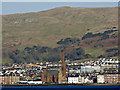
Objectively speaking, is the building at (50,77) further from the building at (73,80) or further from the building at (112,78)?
the building at (112,78)

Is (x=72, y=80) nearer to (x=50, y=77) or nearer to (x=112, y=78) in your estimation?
(x=50, y=77)

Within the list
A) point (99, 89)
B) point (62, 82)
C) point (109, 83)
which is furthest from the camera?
point (62, 82)

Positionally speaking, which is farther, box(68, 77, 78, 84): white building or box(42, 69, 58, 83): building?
box(42, 69, 58, 83): building

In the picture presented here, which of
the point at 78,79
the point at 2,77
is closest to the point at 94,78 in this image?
the point at 78,79

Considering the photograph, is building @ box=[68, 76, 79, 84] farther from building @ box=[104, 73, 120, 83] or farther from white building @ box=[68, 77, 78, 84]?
building @ box=[104, 73, 120, 83]

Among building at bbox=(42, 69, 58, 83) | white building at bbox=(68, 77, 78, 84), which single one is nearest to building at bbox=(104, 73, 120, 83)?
white building at bbox=(68, 77, 78, 84)

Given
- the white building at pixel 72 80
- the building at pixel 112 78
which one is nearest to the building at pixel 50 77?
the white building at pixel 72 80

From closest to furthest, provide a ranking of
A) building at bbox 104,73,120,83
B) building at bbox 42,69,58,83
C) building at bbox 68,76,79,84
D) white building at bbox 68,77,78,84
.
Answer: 1. building at bbox 104,73,120,83
2. building at bbox 68,76,79,84
3. white building at bbox 68,77,78,84
4. building at bbox 42,69,58,83

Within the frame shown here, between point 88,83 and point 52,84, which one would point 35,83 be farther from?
point 88,83

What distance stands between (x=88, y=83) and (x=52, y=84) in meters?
15.4

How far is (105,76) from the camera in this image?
18750 cm

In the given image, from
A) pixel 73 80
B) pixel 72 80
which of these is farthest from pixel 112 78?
pixel 72 80

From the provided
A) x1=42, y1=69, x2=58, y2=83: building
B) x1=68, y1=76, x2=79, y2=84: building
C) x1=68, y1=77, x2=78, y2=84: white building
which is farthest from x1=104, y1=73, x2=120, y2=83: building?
x1=42, y1=69, x2=58, y2=83: building

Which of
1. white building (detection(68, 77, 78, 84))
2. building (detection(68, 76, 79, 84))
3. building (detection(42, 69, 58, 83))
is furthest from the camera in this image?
building (detection(42, 69, 58, 83))
